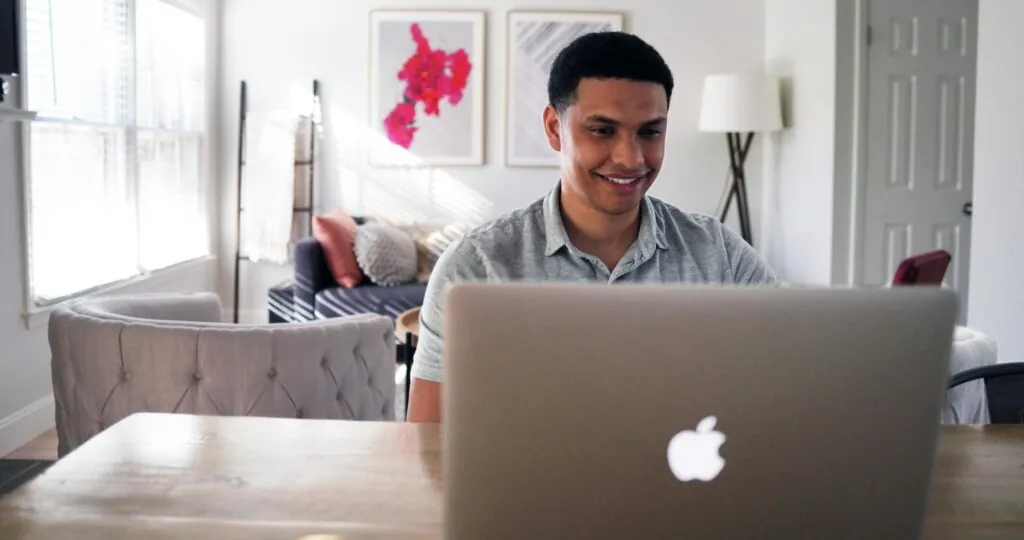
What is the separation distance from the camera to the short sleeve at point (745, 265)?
1643 millimetres

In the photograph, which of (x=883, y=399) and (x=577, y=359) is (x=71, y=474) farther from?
(x=883, y=399)

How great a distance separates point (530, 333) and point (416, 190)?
530cm

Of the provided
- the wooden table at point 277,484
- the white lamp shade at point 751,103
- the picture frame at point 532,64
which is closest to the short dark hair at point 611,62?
the wooden table at point 277,484

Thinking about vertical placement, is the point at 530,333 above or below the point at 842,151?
below

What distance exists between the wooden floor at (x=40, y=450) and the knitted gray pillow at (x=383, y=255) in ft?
5.90

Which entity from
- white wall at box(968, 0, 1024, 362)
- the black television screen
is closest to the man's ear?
the black television screen

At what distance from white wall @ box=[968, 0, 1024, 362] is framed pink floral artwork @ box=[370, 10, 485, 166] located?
120 inches

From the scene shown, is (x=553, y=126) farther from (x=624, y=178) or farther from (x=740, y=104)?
(x=740, y=104)

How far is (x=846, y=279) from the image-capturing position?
4.91m

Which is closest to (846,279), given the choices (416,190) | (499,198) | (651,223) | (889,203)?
(889,203)

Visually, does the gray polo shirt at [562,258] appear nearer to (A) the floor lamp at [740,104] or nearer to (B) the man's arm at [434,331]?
(B) the man's arm at [434,331]

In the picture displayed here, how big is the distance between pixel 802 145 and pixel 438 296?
4213 mm

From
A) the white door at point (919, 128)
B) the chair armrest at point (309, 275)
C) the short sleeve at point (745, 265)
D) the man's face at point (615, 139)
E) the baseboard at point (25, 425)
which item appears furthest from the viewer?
the chair armrest at point (309, 275)

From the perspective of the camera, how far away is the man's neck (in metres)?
1.61
